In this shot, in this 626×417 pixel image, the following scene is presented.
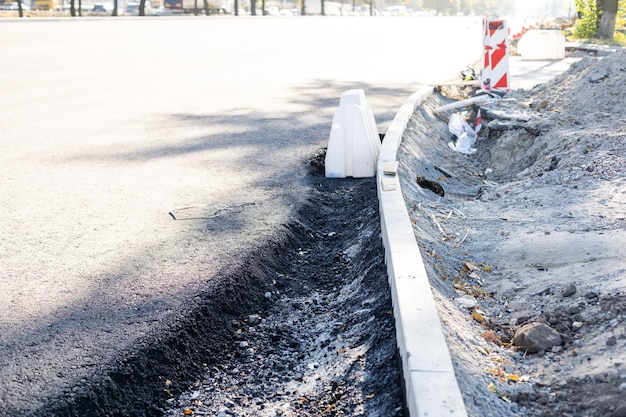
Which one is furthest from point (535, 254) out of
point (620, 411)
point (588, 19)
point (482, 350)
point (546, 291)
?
point (588, 19)

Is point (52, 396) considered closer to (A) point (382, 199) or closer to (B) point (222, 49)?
(A) point (382, 199)

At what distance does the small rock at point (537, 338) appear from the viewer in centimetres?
323

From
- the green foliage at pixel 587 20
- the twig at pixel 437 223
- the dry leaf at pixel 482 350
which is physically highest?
the green foliage at pixel 587 20

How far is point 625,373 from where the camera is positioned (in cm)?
267

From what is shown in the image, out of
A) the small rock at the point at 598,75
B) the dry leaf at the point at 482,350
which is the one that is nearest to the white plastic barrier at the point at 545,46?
the small rock at the point at 598,75

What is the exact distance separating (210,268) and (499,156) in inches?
187

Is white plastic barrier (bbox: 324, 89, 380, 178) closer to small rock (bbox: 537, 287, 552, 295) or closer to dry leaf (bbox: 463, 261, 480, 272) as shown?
dry leaf (bbox: 463, 261, 480, 272)

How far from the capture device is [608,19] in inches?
915

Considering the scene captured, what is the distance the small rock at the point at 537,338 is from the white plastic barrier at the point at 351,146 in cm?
345

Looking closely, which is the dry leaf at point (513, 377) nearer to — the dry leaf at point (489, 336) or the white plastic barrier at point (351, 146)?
the dry leaf at point (489, 336)

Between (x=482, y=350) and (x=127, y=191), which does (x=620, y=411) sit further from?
(x=127, y=191)

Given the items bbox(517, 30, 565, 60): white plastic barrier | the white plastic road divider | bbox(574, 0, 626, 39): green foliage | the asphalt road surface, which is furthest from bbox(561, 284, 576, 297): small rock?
bbox(574, 0, 626, 39): green foliage

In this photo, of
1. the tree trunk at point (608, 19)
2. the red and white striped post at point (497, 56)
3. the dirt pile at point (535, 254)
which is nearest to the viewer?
the dirt pile at point (535, 254)

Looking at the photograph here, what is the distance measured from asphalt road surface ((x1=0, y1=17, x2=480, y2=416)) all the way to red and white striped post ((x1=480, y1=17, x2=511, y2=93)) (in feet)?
5.50
